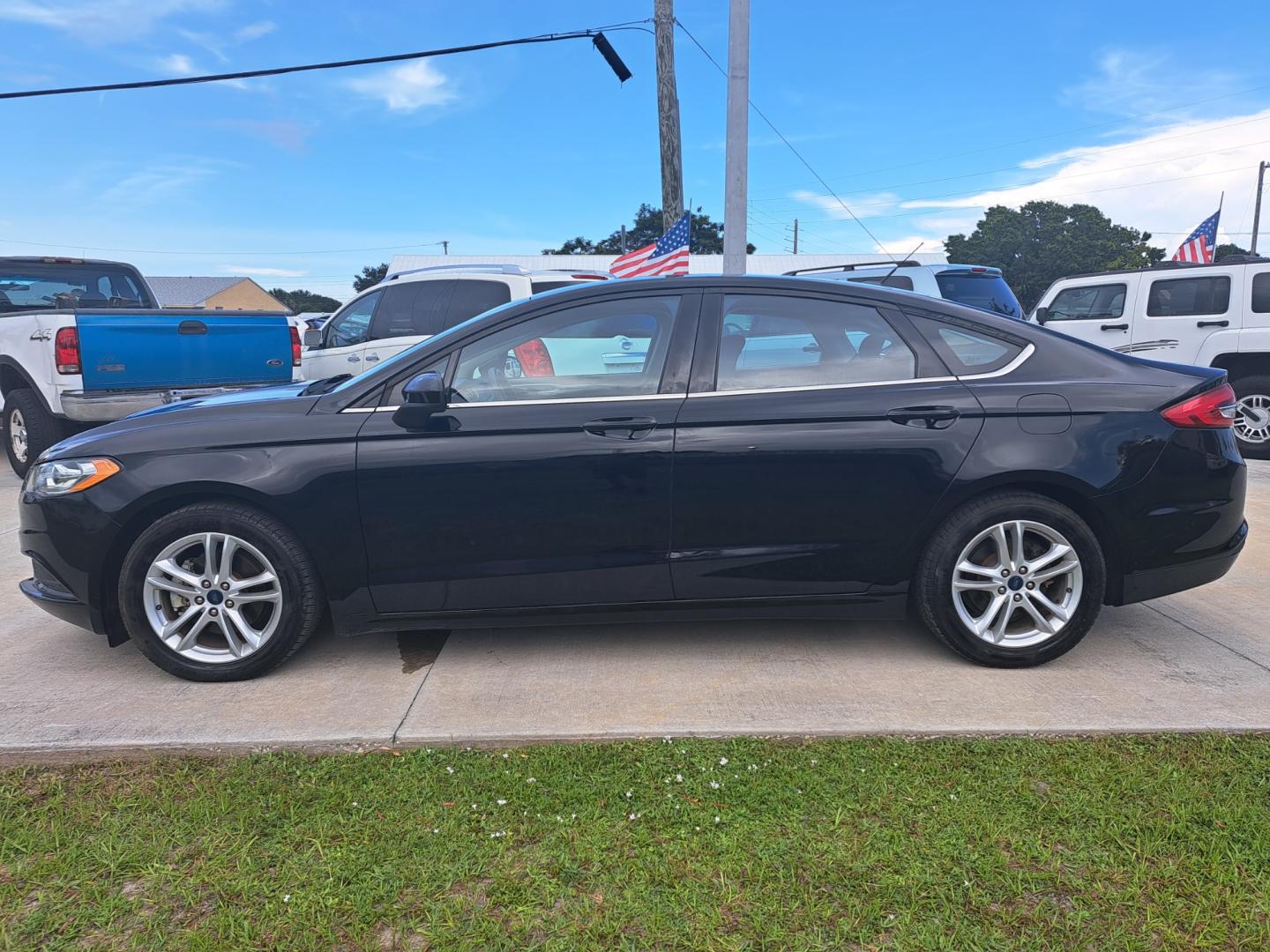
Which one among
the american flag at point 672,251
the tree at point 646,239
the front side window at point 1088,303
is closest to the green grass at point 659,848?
the front side window at point 1088,303

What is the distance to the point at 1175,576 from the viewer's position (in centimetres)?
365

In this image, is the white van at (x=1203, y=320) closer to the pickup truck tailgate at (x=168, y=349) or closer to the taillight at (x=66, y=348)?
the pickup truck tailgate at (x=168, y=349)

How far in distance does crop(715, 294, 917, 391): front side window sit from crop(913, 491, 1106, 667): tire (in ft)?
2.16

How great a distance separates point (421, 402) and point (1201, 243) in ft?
63.0

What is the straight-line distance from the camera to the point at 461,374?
3.60 m

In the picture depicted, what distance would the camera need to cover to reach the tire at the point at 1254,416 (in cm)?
911

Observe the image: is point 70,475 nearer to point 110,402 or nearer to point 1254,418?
point 110,402

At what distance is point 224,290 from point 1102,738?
84210 mm

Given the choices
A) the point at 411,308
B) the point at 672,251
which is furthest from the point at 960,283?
the point at 411,308

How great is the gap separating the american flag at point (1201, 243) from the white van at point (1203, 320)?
354 inches

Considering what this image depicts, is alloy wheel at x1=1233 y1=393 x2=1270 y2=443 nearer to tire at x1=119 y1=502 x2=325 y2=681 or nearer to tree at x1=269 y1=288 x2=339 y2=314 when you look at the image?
tire at x1=119 y1=502 x2=325 y2=681

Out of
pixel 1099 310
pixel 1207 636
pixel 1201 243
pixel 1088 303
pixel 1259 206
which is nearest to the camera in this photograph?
pixel 1207 636

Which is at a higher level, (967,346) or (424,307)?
(424,307)

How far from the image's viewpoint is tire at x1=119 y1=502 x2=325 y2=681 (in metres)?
3.47
